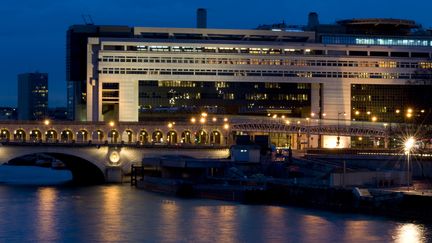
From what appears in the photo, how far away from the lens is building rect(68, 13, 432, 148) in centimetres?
14462

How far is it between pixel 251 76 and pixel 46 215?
7495cm

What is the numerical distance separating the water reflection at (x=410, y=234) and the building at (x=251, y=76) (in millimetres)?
73918

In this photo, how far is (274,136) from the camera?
138875 millimetres

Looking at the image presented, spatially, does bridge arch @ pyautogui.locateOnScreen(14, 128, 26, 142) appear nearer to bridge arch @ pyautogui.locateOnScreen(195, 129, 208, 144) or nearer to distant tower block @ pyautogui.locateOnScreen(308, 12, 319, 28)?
bridge arch @ pyautogui.locateOnScreen(195, 129, 208, 144)

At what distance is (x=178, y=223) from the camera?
233ft

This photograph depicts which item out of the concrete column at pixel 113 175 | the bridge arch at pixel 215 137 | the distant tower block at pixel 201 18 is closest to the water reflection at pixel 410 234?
the concrete column at pixel 113 175

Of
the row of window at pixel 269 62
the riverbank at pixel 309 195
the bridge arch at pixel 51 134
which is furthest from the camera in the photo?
the row of window at pixel 269 62

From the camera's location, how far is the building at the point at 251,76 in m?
145

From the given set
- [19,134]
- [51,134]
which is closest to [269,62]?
[51,134]

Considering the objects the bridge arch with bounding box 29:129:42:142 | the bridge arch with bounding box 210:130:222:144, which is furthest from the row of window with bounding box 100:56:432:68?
the bridge arch with bounding box 29:129:42:142

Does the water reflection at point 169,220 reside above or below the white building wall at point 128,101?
below

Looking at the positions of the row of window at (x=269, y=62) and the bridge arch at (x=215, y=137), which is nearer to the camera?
the bridge arch at (x=215, y=137)

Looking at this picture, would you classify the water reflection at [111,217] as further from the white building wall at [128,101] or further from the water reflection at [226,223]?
the white building wall at [128,101]

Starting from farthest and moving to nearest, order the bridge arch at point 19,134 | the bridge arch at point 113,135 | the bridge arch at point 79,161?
1. the bridge arch at point 113,135
2. the bridge arch at point 19,134
3. the bridge arch at point 79,161
